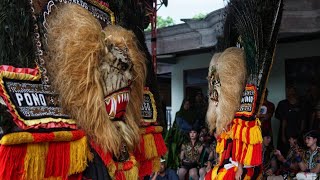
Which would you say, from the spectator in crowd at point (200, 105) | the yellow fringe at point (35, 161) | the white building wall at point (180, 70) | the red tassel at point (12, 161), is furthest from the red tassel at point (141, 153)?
the white building wall at point (180, 70)

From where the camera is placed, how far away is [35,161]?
6.57ft

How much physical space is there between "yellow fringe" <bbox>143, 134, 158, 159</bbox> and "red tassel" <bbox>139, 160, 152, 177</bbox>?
60mm

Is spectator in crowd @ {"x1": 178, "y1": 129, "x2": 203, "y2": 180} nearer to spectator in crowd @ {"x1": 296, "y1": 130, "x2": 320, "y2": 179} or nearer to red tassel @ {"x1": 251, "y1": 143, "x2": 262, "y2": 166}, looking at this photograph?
spectator in crowd @ {"x1": 296, "y1": 130, "x2": 320, "y2": 179}

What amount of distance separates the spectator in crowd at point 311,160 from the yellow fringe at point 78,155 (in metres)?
3.78

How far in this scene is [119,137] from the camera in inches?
91.8

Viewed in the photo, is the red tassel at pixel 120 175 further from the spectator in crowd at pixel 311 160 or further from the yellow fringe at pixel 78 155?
the spectator in crowd at pixel 311 160

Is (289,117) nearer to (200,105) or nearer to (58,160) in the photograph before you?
(200,105)

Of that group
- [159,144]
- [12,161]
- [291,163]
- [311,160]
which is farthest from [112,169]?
[291,163]

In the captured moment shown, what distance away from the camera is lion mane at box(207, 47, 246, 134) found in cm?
412

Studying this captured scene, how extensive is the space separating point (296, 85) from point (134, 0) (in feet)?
16.0

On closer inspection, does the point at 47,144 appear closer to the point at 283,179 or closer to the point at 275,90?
the point at 283,179

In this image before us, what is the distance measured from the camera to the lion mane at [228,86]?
412cm

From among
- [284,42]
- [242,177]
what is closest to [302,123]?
[284,42]

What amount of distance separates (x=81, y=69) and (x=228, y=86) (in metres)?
2.15
